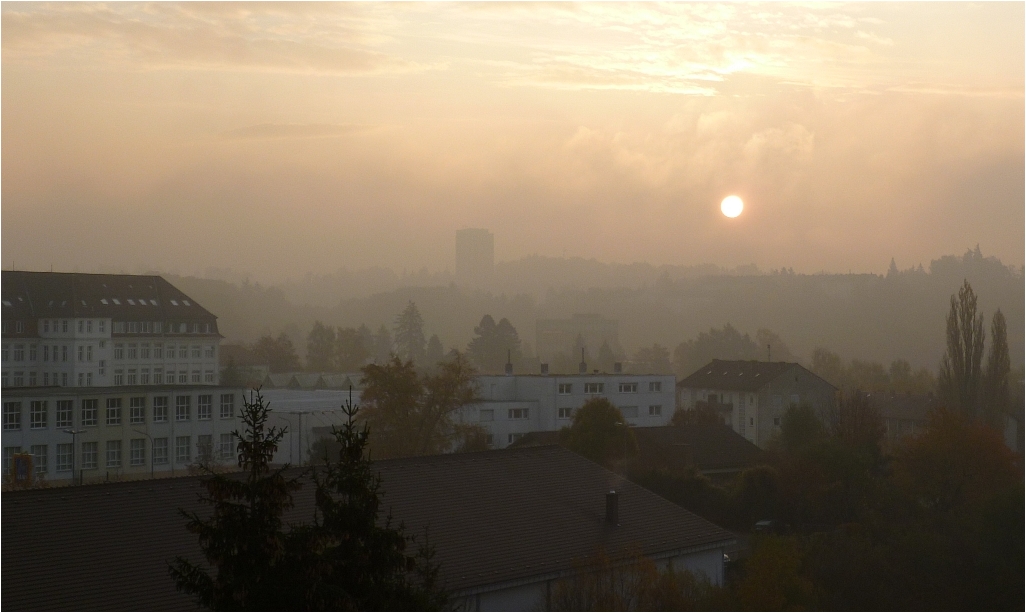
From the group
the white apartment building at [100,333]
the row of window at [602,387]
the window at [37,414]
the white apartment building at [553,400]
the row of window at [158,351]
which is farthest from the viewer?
the row of window at [158,351]

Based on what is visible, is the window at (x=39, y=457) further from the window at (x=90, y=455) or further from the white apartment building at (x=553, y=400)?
the white apartment building at (x=553, y=400)

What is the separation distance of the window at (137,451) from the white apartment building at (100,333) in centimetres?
2708

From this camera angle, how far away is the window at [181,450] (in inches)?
2073

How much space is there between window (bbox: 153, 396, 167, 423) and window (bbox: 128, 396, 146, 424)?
49 centimetres

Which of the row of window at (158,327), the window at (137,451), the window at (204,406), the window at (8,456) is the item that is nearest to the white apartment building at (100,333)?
the row of window at (158,327)

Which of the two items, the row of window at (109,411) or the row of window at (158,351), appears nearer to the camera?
the row of window at (109,411)

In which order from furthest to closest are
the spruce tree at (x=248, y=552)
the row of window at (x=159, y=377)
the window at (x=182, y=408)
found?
1. the row of window at (x=159, y=377)
2. the window at (x=182, y=408)
3. the spruce tree at (x=248, y=552)

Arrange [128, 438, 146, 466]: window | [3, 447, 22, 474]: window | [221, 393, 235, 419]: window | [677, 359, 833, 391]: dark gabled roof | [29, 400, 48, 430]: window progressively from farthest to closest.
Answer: [677, 359, 833, 391]: dark gabled roof, [221, 393, 235, 419]: window, [128, 438, 146, 466]: window, [29, 400, 48, 430]: window, [3, 447, 22, 474]: window

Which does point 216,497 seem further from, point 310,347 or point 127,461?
point 310,347

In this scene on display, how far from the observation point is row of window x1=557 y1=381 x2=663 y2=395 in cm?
6694

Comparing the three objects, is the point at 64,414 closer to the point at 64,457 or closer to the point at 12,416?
the point at 64,457

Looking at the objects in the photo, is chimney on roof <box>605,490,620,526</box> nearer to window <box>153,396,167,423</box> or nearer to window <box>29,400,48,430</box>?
window <box>153,396,167,423</box>

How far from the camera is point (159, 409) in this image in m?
52.9

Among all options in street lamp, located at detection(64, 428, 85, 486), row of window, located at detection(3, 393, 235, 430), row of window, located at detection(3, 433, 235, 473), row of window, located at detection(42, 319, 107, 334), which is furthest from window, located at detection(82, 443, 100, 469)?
row of window, located at detection(42, 319, 107, 334)
